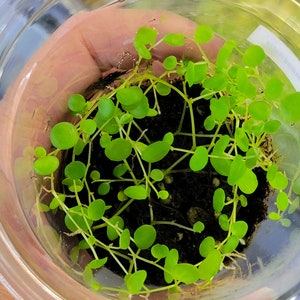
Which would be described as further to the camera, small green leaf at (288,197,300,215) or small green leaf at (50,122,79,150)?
small green leaf at (288,197,300,215)

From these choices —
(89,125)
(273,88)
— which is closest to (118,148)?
(89,125)

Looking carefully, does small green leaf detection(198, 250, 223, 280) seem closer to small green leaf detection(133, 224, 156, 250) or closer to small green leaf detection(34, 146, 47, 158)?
small green leaf detection(133, 224, 156, 250)

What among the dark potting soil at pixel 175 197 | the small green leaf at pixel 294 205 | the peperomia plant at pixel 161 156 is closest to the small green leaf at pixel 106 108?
the peperomia plant at pixel 161 156

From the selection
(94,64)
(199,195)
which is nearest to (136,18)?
(94,64)

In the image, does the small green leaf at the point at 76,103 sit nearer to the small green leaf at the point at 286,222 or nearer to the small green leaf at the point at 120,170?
the small green leaf at the point at 120,170

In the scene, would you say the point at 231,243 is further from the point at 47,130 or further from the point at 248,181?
the point at 47,130

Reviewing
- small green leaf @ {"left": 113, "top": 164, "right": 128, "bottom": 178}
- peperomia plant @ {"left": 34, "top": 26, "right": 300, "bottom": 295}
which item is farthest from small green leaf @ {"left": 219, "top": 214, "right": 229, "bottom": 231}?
small green leaf @ {"left": 113, "top": 164, "right": 128, "bottom": 178}
